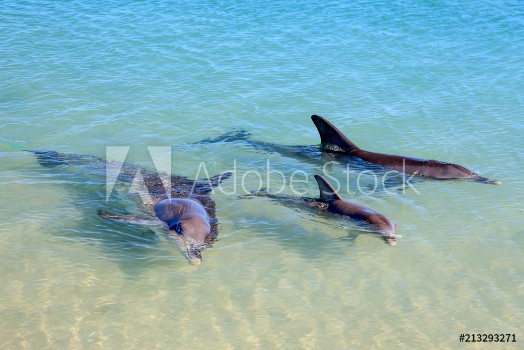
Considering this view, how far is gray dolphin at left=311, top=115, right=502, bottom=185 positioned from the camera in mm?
10406

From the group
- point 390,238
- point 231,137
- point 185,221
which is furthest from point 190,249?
point 231,137

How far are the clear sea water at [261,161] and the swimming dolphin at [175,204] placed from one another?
0.54ft

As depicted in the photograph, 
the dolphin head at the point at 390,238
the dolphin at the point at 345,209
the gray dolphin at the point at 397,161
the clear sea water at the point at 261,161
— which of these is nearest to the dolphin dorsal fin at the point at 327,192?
the dolphin at the point at 345,209

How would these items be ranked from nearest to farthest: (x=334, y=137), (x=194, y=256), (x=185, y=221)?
(x=194, y=256) → (x=185, y=221) → (x=334, y=137)

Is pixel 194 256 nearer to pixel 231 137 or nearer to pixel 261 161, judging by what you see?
pixel 261 161

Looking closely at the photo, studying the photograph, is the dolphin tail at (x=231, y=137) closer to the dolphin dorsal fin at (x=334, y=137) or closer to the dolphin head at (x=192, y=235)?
the dolphin dorsal fin at (x=334, y=137)

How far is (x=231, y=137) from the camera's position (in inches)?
477

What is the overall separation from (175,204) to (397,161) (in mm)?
3758

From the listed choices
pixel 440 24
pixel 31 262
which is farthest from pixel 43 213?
pixel 440 24

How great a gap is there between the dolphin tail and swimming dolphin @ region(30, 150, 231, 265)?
157 centimetres

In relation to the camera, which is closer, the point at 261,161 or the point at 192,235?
the point at 192,235

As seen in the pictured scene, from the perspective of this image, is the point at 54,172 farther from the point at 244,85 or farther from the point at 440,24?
the point at 440,24

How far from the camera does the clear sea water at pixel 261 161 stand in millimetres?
6941

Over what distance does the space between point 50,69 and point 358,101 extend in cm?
682
